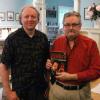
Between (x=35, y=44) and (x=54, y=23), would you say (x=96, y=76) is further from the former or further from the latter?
(x=54, y=23)

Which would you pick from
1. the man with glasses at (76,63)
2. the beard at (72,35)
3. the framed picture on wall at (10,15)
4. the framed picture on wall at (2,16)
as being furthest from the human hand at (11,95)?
the framed picture on wall at (10,15)

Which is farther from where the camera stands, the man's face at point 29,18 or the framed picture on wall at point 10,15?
the framed picture on wall at point 10,15

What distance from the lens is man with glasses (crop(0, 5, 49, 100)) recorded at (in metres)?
1.70

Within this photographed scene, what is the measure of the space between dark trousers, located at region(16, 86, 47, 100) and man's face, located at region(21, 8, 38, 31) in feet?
1.60

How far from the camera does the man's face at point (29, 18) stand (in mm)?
1650

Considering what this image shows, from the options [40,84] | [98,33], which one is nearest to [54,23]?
[98,33]

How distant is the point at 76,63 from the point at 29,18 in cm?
47

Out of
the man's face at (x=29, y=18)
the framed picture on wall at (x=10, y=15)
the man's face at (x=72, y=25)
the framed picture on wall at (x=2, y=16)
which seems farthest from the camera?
the framed picture on wall at (x=10, y=15)

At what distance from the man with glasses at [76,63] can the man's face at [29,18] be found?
257mm

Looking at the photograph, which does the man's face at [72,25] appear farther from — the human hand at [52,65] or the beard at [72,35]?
the human hand at [52,65]

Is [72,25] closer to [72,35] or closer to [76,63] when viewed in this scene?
[72,35]

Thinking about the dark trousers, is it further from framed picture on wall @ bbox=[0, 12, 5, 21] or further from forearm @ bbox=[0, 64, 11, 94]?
framed picture on wall @ bbox=[0, 12, 5, 21]

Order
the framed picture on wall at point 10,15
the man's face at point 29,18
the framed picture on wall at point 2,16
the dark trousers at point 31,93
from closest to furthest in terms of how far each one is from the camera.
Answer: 1. the man's face at point 29,18
2. the dark trousers at point 31,93
3. the framed picture on wall at point 2,16
4. the framed picture on wall at point 10,15

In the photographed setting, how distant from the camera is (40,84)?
1.81m
